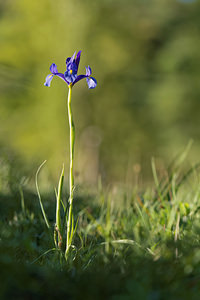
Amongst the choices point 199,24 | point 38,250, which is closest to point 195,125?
point 199,24

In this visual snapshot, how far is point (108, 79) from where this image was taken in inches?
648

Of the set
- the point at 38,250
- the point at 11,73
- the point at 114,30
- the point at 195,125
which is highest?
the point at 114,30

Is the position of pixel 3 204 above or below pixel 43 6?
below

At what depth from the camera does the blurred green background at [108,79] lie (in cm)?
1602

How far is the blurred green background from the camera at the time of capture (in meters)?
16.0

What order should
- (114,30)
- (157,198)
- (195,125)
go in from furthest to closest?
(195,125) → (114,30) → (157,198)

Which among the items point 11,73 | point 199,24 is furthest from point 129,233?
point 199,24

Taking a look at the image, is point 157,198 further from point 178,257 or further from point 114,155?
point 114,155

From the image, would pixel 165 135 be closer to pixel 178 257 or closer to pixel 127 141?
pixel 127 141

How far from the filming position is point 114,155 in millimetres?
16703

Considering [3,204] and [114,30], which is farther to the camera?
[114,30]

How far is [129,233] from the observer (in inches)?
84.7

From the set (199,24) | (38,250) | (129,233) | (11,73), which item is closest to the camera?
(38,250)

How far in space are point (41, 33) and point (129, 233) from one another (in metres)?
15.9
